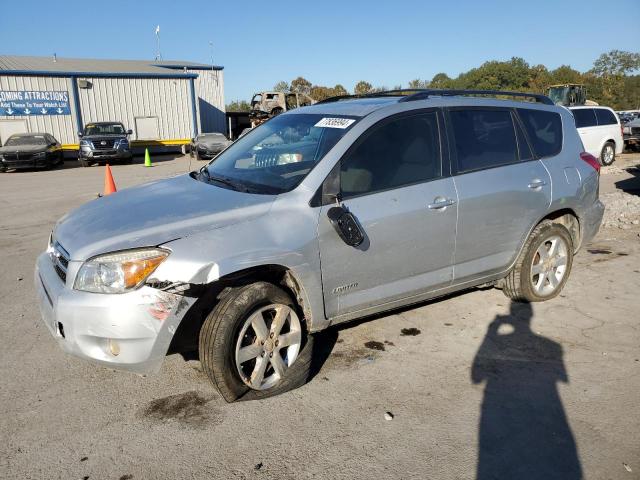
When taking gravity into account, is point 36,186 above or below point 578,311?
above

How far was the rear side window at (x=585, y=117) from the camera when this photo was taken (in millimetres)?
15766

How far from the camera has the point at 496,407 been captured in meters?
3.19

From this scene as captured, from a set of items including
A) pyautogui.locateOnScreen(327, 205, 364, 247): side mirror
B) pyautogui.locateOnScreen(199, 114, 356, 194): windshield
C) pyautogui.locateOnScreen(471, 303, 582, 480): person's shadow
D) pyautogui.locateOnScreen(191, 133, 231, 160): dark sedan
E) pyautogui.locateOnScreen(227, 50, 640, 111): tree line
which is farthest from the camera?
pyautogui.locateOnScreen(227, 50, 640, 111): tree line

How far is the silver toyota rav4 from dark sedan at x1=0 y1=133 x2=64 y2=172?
58.0 ft

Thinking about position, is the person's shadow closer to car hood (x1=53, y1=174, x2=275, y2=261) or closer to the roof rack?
car hood (x1=53, y1=174, x2=275, y2=261)

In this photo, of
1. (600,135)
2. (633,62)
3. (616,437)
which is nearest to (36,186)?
(616,437)

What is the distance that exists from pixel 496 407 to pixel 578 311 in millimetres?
1981

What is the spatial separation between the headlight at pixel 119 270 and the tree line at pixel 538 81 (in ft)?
202

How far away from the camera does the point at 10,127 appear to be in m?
24.9

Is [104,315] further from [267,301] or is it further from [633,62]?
[633,62]

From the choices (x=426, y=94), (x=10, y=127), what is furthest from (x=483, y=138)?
(x=10, y=127)

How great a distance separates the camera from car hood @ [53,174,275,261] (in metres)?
2.98

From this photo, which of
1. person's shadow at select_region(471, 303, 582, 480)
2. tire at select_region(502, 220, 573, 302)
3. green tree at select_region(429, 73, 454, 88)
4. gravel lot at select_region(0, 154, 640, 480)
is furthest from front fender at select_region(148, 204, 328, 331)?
green tree at select_region(429, 73, 454, 88)

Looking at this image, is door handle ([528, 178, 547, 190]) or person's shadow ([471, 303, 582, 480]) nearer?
person's shadow ([471, 303, 582, 480])
